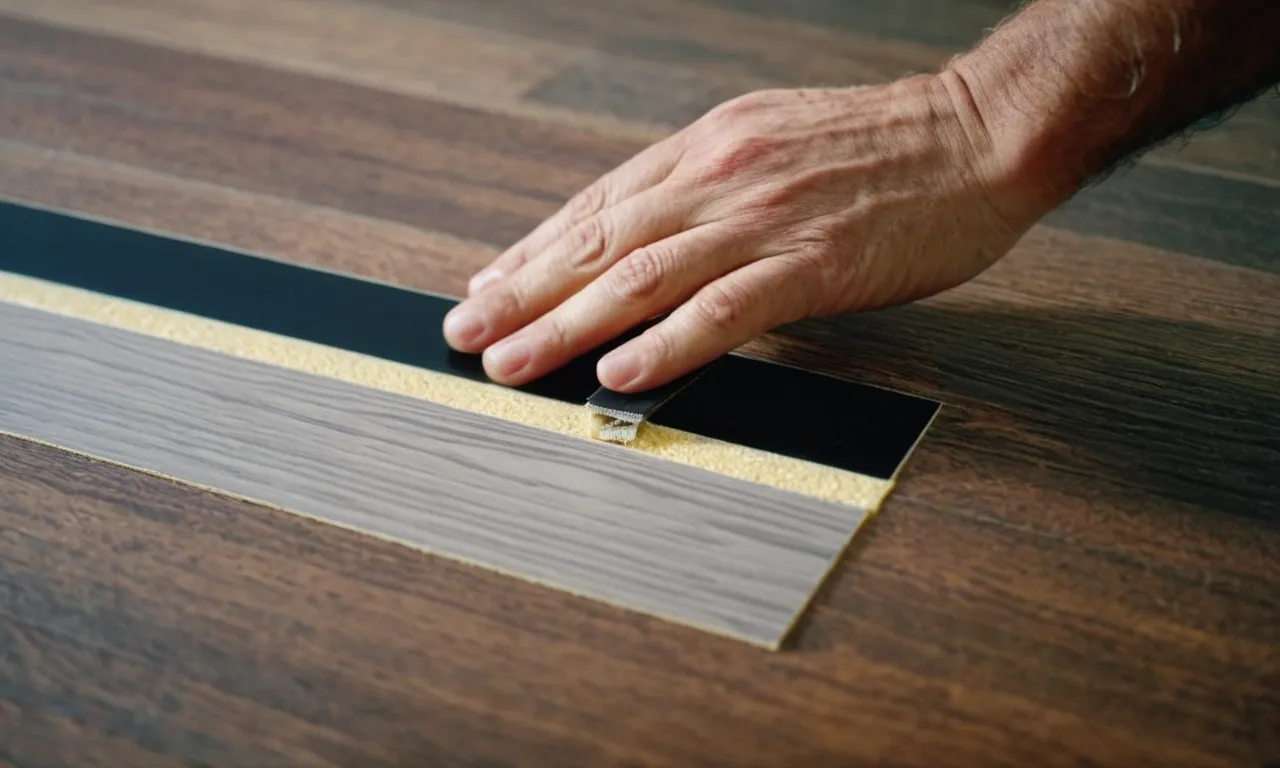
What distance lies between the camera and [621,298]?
3.61 ft

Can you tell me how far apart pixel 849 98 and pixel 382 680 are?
0.71 metres

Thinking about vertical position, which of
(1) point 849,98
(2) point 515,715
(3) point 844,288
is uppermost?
(1) point 849,98

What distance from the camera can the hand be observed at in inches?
42.9

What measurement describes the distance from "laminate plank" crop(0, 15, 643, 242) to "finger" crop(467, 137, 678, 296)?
14cm

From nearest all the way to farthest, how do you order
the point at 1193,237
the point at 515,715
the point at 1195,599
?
the point at 515,715, the point at 1195,599, the point at 1193,237

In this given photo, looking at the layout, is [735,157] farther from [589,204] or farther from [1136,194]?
[1136,194]

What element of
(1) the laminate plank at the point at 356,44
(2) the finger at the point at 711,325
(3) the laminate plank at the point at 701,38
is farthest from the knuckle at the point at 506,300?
(3) the laminate plank at the point at 701,38

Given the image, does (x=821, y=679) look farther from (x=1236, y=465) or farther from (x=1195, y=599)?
(x=1236, y=465)

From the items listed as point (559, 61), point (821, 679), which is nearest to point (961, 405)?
point (821, 679)

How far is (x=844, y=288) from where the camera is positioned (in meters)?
1.12

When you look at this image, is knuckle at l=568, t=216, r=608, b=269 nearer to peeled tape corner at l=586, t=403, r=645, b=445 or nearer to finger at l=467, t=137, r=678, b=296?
finger at l=467, t=137, r=678, b=296

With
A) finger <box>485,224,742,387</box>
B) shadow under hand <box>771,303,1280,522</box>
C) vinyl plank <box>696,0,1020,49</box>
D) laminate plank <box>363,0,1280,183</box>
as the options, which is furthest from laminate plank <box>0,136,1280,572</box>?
vinyl plank <box>696,0,1020,49</box>

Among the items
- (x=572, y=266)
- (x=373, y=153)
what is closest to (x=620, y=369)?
(x=572, y=266)

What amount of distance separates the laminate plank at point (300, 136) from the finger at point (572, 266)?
0.77 feet
